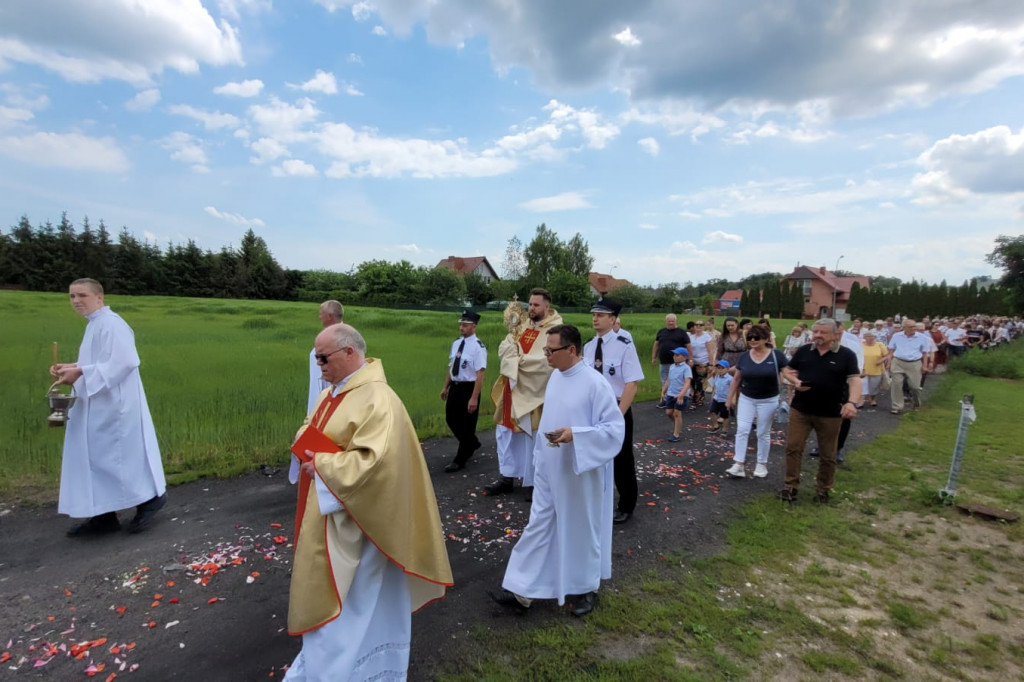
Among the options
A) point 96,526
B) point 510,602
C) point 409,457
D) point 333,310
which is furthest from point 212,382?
point 409,457

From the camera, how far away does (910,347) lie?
1171cm

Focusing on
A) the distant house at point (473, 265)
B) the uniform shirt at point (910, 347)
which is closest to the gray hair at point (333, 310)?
the uniform shirt at point (910, 347)

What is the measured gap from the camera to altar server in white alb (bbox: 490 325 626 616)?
360 centimetres

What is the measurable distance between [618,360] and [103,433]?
5130 millimetres

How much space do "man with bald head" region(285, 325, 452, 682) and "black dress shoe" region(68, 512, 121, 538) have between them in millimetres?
3439

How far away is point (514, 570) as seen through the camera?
3.69 m

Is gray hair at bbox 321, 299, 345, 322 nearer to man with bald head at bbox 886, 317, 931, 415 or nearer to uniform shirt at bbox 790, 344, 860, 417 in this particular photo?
uniform shirt at bbox 790, 344, 860, 417

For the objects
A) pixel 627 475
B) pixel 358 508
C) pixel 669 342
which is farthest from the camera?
pixel 669 342

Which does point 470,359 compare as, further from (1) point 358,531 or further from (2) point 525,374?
(1) point 358,531

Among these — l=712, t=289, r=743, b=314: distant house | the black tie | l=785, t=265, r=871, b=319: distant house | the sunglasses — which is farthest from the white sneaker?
l=712, t=289, r=743, b=314: distant house

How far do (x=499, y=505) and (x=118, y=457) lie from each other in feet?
12.4

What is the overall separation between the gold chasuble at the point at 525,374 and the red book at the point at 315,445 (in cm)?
306

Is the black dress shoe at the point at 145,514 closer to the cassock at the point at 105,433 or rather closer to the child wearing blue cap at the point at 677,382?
the cassock at the point at 105,433

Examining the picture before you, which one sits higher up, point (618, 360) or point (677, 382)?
point (618, 360)
